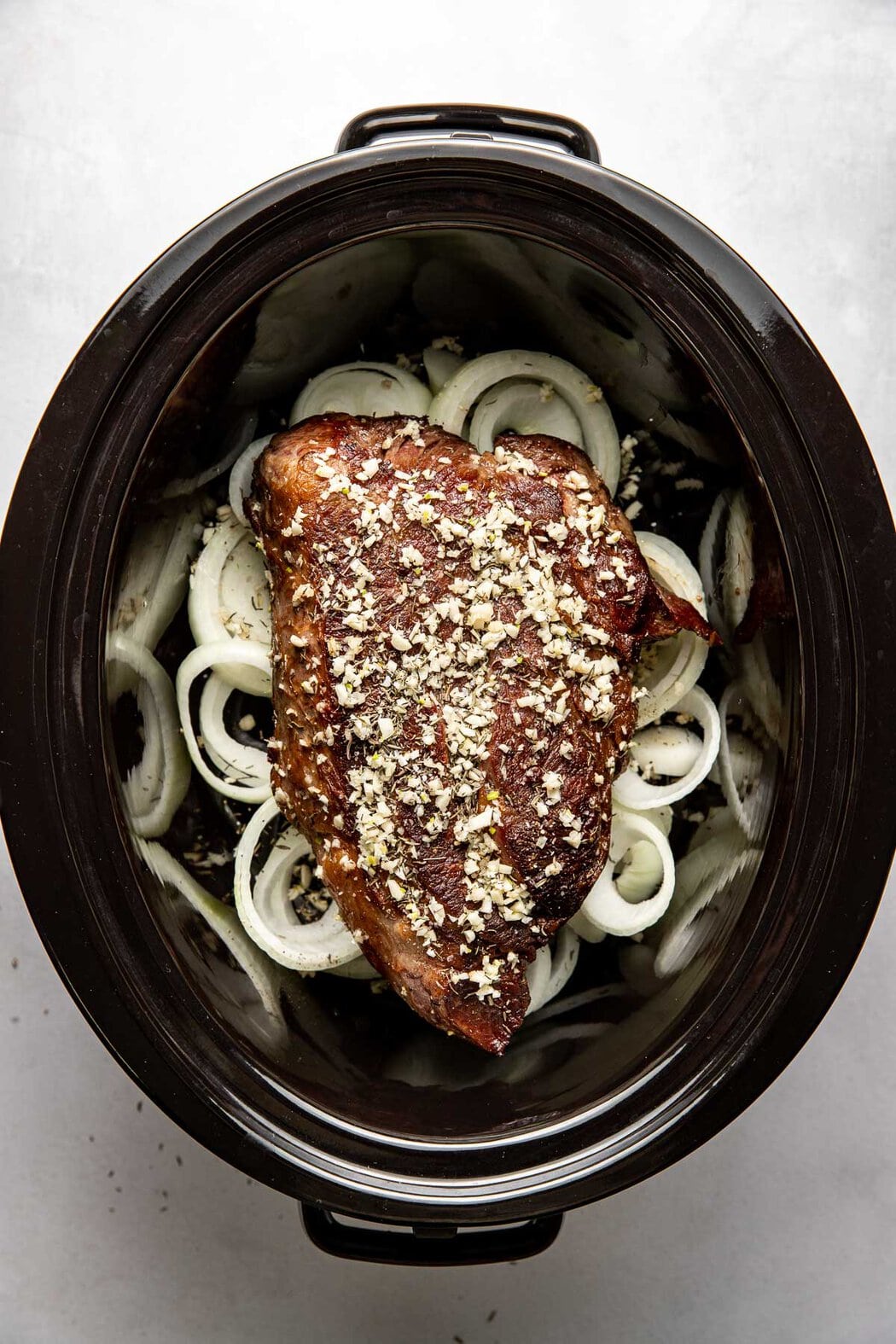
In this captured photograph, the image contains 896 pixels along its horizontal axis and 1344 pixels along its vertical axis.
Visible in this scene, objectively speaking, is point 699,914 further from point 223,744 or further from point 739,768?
point 223,744

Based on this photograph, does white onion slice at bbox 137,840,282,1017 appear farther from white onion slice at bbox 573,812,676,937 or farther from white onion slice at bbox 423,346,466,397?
white onion slice at bbox 423,346,466,397

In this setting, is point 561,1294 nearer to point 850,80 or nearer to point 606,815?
point 606,815

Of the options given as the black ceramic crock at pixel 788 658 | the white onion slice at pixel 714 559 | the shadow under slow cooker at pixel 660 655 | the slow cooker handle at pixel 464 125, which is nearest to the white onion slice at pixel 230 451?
the shadow under slow cooker at pixel 660 655

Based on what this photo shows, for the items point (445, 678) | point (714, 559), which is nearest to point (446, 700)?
point (445, 678)

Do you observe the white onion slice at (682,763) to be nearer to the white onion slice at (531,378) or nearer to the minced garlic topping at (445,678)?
the minced garlic topping at (445,678)

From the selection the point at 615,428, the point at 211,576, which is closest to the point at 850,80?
the point at 615,428
